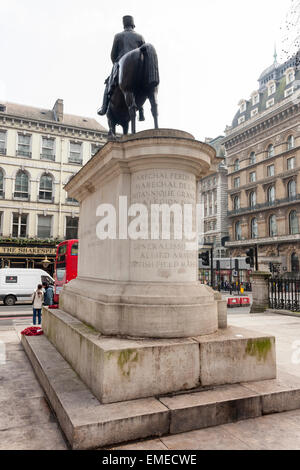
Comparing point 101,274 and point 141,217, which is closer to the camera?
point 141,217

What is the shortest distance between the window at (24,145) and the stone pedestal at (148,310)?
32.7 meters

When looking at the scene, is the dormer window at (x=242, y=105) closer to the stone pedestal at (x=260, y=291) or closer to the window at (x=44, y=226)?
the window at (x=44, y=226)

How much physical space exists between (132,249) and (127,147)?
4.79ft

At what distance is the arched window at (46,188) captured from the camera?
3556 centimetres

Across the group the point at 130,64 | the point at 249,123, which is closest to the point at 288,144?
the point at 249,123

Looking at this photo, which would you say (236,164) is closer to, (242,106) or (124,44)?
(242,106)

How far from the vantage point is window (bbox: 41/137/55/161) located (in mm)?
36000

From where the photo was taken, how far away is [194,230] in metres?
4.96

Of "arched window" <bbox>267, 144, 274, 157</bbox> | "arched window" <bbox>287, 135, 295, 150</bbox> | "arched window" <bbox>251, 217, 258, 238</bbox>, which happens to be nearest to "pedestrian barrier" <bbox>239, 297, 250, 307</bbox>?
"arched window" <bbox>251, 217, 258, 238</bbox>

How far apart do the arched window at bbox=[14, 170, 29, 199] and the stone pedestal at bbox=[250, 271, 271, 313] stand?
26.6 m

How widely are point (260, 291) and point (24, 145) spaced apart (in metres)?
29.4

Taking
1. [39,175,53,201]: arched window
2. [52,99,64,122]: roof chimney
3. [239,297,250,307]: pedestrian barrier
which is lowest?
[239,297,250,307]: pedestrian barrier

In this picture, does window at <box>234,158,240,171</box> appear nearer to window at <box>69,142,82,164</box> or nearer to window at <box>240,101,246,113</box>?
window at <box>240,101,246,113</box>
